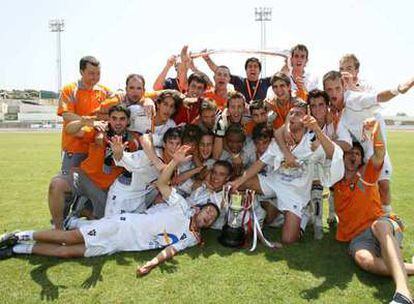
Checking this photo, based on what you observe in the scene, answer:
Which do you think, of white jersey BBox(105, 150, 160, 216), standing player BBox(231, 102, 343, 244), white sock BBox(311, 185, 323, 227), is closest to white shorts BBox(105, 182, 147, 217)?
white jersey BBox(105, 150, 160, 216)

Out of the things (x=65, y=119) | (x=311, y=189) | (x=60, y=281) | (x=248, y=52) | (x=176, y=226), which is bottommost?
(x=60, y=281)

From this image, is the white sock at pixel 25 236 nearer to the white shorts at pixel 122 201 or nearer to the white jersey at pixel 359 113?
the white shorts at pixel 122 201

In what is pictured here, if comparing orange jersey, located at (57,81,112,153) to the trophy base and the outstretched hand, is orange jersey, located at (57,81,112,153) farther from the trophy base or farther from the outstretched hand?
the outstretched hand

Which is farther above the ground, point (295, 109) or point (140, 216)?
point (295, 109)

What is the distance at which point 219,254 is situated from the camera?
5.32m

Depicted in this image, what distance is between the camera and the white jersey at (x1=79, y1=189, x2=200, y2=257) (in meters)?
5.15

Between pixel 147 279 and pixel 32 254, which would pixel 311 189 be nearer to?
pixel 147 279

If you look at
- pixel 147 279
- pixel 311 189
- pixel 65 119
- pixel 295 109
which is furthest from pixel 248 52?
pixel 147 279

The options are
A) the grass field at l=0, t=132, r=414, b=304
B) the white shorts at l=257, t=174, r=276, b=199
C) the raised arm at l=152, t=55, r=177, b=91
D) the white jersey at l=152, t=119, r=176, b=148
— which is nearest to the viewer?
the grass field at l=0, t=132, r=414, b=304

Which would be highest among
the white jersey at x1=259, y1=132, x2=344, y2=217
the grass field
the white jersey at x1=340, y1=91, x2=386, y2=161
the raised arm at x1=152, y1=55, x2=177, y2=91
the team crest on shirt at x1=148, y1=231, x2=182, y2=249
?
the raised arm at x1=152, y1=55, x2=177, y2=91

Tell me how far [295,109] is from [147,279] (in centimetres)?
288

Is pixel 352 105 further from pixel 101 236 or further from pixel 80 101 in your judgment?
pixel 80 101

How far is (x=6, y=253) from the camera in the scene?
518 cm

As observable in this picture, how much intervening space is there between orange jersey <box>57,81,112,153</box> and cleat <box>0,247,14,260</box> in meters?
1.71
